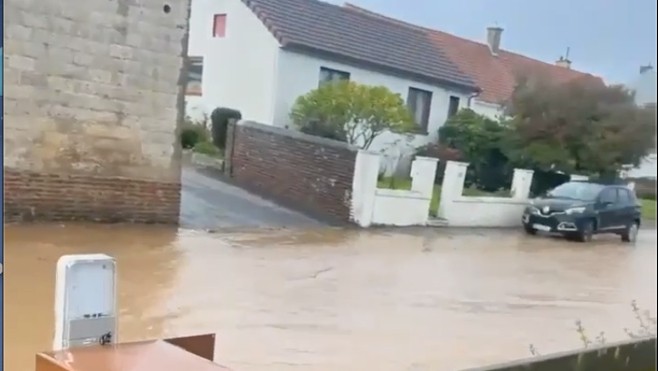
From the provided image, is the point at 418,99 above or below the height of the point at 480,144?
above

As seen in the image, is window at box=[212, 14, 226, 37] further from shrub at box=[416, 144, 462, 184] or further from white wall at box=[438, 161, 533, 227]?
white wall at box=[438, 161, 533, 227]

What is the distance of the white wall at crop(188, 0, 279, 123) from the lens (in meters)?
2.32

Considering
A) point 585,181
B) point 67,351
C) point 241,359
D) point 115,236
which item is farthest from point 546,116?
point 67,351

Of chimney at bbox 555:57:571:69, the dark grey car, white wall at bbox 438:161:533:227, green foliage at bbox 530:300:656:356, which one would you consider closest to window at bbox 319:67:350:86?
white wall at bbox 438:161:533:227

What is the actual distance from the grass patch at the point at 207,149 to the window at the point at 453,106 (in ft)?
2.42

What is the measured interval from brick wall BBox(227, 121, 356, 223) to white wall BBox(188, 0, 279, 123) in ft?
0.30

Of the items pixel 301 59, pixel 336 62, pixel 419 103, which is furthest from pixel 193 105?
pixel 419 103

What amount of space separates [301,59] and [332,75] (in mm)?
130

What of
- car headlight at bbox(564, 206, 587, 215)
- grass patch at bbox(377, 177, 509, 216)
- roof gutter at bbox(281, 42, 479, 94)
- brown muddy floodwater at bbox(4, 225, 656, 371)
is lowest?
brown muddy floodwater at bbox(4, 225, 656, 371)

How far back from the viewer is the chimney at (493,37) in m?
2.67

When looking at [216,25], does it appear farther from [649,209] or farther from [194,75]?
[649,209]

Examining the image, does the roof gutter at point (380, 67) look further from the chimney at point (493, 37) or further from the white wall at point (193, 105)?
the white wall at point (193, 105)

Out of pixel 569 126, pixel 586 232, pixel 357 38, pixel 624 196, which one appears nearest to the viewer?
pixel 357 38

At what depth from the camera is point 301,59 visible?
8.09 ft
